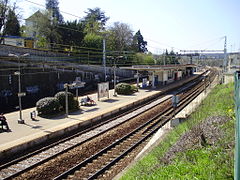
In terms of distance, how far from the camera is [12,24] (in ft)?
128

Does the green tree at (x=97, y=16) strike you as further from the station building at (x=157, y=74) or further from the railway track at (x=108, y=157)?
the railway track at (x=108, y=157)

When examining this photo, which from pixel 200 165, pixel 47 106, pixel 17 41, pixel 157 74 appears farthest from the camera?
pixel 157 74

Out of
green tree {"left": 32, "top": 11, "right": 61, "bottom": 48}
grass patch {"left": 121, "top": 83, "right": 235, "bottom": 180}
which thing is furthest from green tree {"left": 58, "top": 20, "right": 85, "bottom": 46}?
grass patch {"left": 121, "top": 83, "right": 235, "bottom": 180}

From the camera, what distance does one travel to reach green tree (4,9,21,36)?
37253 mm

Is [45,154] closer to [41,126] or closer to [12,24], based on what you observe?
[41,126]

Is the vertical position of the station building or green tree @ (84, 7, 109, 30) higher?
green tree @ (84, 7, 109, 30)

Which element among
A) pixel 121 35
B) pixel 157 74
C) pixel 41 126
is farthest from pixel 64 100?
pixel 121 35

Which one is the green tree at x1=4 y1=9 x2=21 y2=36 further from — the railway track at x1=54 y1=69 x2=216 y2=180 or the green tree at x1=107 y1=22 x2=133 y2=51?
the railway track at x1=54 y1=69 x2=216 y2=180

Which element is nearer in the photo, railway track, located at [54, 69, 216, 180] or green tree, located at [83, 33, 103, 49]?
railway track, located at [54, 69, 216, 180]

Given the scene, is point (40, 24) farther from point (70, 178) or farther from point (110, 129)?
point (70, 178)

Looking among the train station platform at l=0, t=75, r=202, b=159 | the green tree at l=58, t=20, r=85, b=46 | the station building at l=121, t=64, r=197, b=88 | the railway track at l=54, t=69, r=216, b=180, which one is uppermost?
the green tree at l=58, t=20, r=85, b=46

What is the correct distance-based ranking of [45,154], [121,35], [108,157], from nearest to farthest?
[108,157] < [45,154] < [121,35]

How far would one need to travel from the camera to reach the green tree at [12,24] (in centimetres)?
3725

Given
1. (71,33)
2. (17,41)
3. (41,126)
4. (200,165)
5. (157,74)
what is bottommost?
(41,126)
